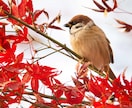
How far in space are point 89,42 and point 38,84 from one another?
1.66 metres

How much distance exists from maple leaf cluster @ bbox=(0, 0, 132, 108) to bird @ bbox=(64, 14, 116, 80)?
4.76 ft

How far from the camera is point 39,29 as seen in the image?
1.15 m

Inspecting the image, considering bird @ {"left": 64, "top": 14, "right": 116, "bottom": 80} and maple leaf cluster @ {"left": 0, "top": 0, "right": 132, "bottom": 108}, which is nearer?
maple leaf cluster @ {"left": 0, "top": 0, "right": 132, "bottom": 108}

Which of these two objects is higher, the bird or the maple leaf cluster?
the maple leaf cluster

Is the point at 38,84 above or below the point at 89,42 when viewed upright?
above

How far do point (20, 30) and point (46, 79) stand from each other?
21 cm

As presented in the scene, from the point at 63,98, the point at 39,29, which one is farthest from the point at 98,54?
the point at 63,98

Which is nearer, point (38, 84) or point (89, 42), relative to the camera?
point (38, 84)

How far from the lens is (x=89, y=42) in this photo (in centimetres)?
259

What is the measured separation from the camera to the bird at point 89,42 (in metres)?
2.54

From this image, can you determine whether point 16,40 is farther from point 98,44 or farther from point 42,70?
point 98,44

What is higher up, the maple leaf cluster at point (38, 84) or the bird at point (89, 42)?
the maple leaf cluster at point (38, 84)

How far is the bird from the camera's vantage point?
2.54 meters

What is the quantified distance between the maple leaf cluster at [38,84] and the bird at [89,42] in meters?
1.45
